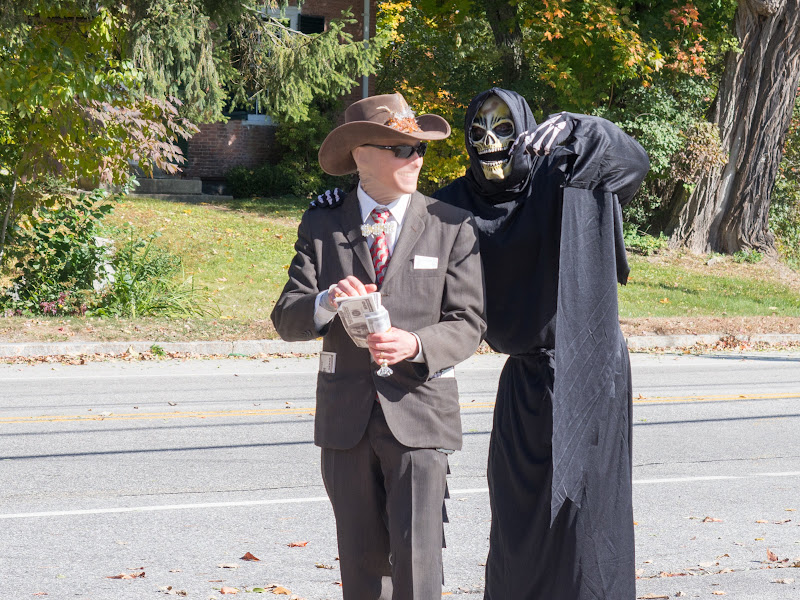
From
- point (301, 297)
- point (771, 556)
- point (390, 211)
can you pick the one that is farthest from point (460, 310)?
point (771, 556)

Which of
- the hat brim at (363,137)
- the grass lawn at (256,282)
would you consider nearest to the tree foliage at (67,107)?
the grass lawn at (256,282)

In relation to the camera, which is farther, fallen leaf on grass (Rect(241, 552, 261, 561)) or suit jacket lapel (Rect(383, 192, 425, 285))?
fallen leaf on grass (Rect(241, 552, 261, 561))

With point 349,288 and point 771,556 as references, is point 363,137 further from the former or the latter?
point 771,556

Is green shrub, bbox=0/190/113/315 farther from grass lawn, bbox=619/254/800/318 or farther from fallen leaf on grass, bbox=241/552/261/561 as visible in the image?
fallen leaf on grass, bbox=241/552/261/561

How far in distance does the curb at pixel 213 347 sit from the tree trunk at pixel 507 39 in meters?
11.6

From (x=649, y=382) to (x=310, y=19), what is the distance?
63.5 ft

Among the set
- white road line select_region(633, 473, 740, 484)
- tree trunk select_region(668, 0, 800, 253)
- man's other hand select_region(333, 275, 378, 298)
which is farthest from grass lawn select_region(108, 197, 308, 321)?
man's other hand select_region(333, 275, 378, 298)

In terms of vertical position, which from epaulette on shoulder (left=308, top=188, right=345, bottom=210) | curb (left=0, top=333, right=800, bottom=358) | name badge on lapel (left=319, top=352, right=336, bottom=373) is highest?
epaulette on shoulder (left=308, top=188, right=345, bottom=210)

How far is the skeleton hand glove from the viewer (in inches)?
128

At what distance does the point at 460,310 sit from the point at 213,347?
10.2 metres

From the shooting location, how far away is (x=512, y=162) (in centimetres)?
347

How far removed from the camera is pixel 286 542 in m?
5.49

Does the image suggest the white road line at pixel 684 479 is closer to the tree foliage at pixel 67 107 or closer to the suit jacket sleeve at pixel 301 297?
the suit jacket sleeve at pixel 301 297

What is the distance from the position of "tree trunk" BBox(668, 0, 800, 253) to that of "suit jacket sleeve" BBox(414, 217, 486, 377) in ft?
70.8
